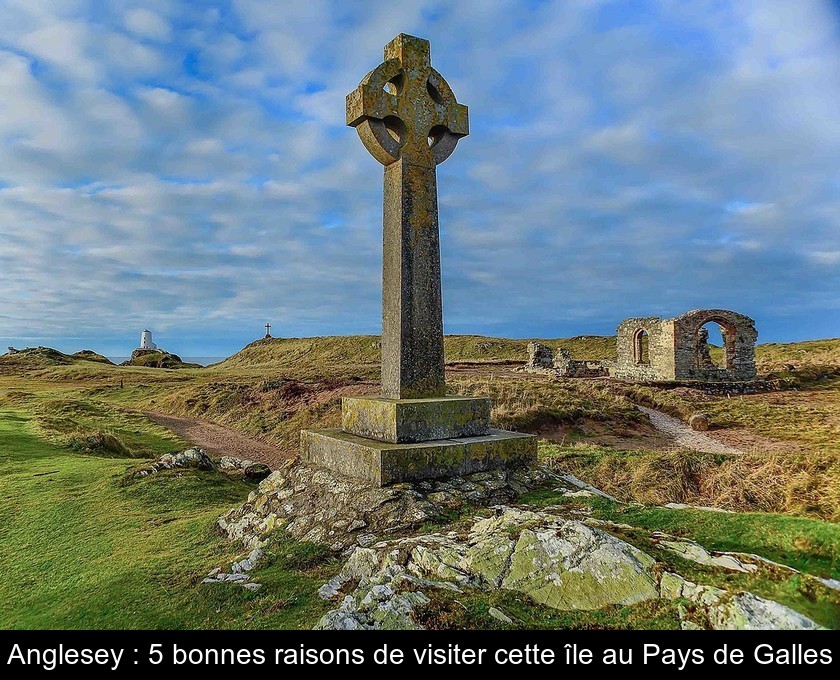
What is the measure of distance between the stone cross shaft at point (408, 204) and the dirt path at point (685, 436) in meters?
9.25

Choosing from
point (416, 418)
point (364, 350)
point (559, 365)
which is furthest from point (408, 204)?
point (364, 350)

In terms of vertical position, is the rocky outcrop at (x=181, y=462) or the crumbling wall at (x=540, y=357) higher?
the crumbling wall at (x=540, y=357)

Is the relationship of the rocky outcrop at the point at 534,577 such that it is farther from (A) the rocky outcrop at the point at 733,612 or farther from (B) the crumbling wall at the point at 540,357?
(B) the crumbling wall at the point at 540,357

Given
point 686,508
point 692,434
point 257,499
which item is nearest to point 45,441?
point 257,499

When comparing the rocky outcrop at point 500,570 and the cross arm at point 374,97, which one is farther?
the cross arm at point 374,97

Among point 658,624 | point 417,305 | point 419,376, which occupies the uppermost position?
point 417,305

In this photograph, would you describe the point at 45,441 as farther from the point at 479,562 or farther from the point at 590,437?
the point at 590,437

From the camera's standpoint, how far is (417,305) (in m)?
6.30

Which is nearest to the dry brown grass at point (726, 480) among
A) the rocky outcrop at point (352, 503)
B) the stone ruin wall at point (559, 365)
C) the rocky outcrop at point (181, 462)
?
the rocky outcrop at point (352, 503)

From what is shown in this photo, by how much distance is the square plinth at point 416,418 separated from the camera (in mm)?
5781

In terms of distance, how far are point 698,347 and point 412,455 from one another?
1159 inches

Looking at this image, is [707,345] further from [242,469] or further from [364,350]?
[364,350]
